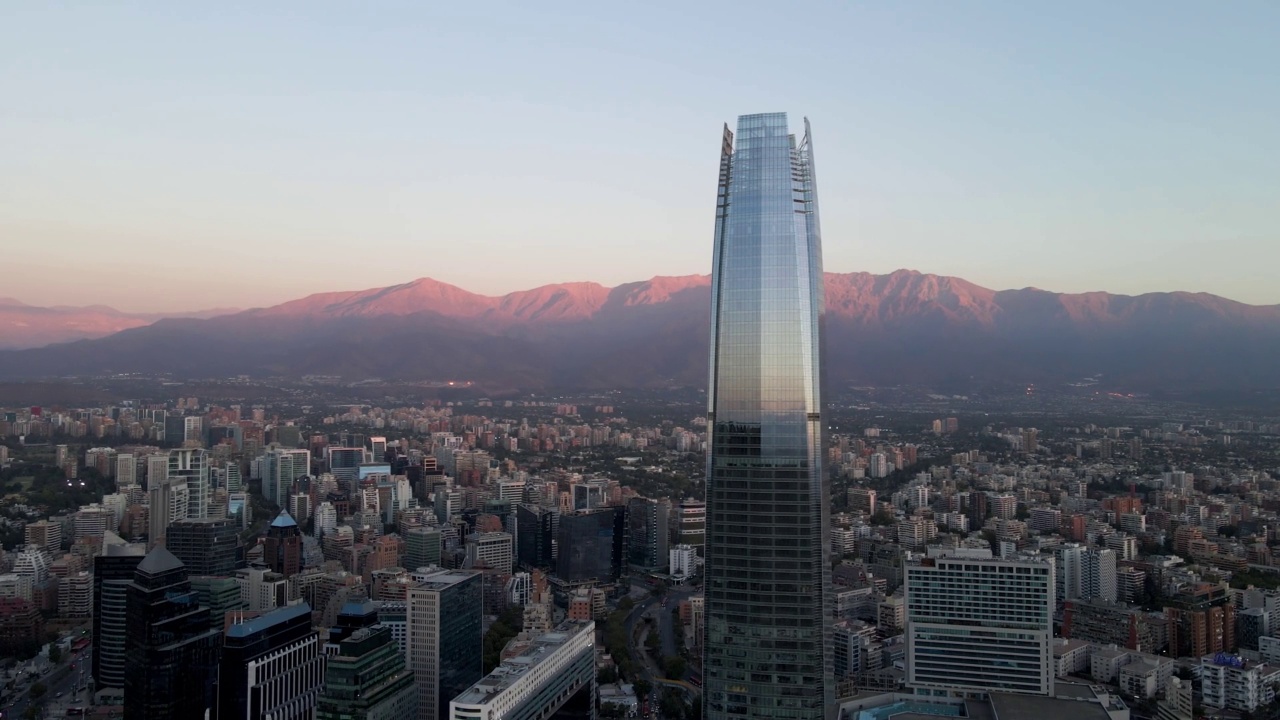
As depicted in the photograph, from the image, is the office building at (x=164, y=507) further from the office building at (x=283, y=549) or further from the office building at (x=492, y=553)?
the office building at (x=492, y=553)

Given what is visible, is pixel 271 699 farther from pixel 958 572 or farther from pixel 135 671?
pixel 958 572

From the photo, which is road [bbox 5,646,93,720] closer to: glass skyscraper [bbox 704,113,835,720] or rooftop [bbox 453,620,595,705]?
rooftop [bbox 453,620,595,705]

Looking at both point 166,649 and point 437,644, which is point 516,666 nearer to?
point 437,644

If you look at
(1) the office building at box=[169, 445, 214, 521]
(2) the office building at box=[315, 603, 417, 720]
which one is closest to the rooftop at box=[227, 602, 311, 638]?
(2) the office building at box=[315, 603, 417, 720]

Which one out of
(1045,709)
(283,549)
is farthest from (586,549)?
(1045,709)

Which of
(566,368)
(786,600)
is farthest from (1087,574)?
(566,368)

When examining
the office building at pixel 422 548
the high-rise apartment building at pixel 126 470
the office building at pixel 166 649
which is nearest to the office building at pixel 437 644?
the office building at pixel 166 649
